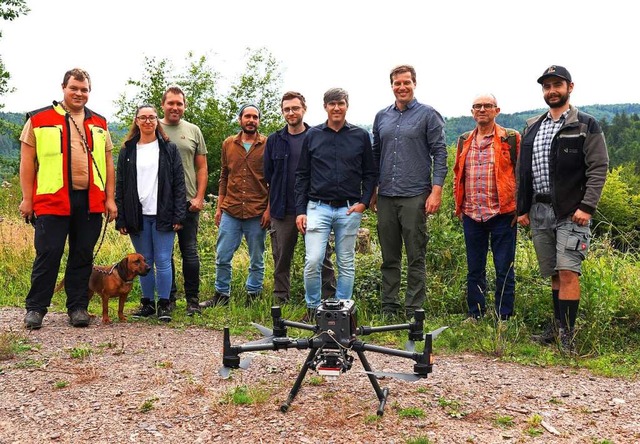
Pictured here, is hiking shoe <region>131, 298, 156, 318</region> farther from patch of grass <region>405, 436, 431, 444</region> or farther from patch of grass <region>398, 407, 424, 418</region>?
patch of grass <region>405, 436, 431, 444</region>

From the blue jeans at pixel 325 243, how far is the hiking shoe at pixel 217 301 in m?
1.31

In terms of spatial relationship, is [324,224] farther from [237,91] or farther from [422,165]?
[237,91]

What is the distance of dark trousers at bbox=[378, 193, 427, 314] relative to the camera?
585 cm

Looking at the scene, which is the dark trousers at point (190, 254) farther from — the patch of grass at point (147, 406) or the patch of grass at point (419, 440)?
the patch of grass at point (419, 440)

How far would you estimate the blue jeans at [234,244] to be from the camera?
6637 mm

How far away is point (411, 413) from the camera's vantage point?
375 centimetres

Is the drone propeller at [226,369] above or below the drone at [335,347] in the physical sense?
below

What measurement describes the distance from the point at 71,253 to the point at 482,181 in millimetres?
3963

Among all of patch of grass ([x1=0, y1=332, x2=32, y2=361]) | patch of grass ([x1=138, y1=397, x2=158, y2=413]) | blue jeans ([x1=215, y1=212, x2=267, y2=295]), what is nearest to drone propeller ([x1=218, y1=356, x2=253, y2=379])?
patch of grass ([x1=138, y1=397, x2=158, y2=413])

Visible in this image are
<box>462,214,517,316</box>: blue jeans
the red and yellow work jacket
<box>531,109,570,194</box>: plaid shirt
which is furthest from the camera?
<box>462,214,517,316</box>: blue jeans

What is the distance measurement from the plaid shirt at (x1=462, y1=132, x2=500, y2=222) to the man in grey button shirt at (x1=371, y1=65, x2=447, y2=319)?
0.30 m

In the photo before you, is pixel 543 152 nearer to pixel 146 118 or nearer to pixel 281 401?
pixel 281 401

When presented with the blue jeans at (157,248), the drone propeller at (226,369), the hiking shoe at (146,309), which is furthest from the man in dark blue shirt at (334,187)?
the drone propeller at (226,369)

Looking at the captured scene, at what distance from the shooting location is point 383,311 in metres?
6.25
